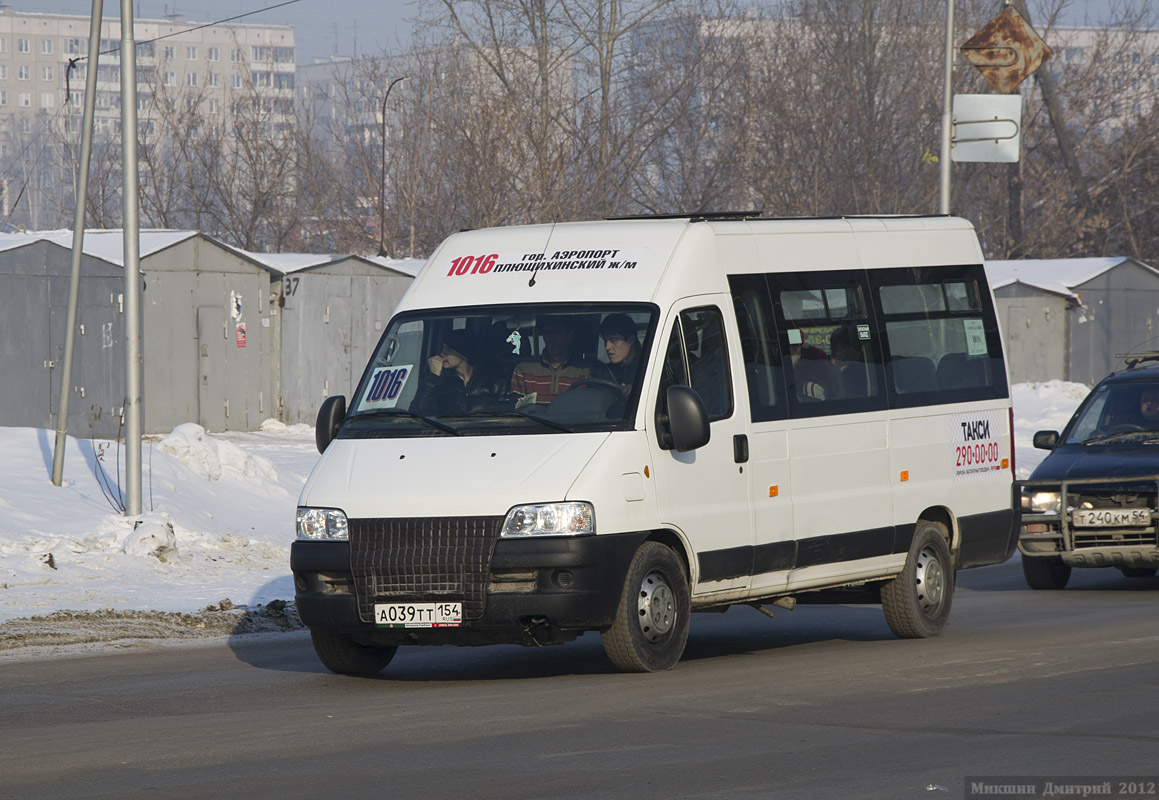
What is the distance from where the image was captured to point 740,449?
943 cm

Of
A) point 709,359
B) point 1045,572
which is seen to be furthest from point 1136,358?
point 709,359

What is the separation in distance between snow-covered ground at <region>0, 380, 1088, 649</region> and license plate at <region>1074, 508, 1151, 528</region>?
625 cm

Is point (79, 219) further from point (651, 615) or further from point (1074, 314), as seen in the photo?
point (1074, 314)

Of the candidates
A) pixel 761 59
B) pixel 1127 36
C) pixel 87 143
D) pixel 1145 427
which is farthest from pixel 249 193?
pixel 1145 427

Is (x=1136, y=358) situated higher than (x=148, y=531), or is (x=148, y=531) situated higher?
(x=1136, y=358)

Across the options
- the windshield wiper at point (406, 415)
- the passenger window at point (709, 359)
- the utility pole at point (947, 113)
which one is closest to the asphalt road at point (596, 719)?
the windshield wiper at point (406, 415)

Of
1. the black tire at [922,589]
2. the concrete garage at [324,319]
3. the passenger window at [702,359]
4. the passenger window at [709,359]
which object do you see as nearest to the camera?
the passenger window at [702,359]

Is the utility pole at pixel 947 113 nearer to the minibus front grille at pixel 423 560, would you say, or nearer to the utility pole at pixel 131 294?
the utility pole at pixel 131 294

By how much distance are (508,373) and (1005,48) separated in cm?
1823

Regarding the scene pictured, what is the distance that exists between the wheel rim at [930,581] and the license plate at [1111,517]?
2.71 m

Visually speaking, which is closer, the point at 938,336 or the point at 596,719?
the point at 596,719

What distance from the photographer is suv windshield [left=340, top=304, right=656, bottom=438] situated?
8.81 m

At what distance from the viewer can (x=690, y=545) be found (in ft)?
29.7

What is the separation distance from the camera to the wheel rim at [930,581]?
10906 millimetres
